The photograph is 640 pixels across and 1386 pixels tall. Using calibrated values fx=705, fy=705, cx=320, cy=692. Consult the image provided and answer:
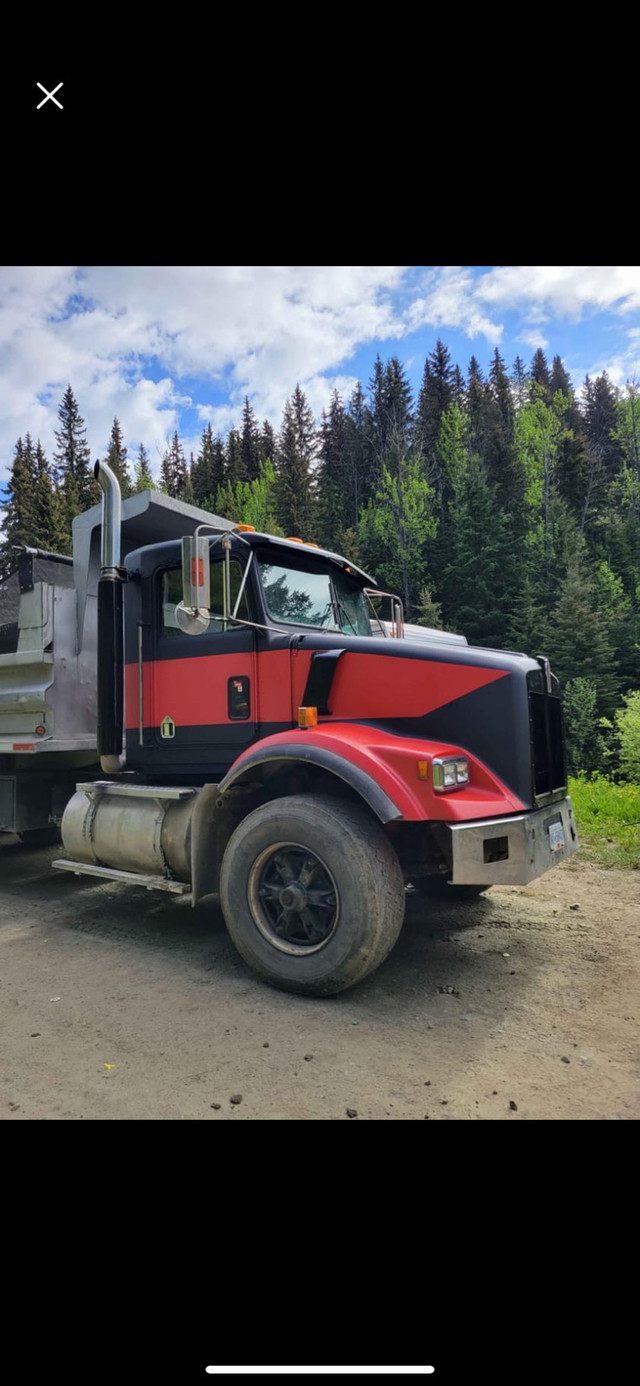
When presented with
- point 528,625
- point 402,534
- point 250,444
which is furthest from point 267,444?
point 528,625

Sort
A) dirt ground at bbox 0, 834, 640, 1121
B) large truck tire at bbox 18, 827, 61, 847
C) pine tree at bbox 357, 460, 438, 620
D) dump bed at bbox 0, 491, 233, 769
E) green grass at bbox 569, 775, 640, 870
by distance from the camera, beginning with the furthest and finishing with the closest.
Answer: pine tree at bbox 357, 460, 438, 620
large truck tire at bbox 18, 827, 61, 847
green grass at bbox 569, 775, 640, 870
dump bed at bbox 0, 491, 233, 769
dirt ground at bbox 0, 834, 640, 1121

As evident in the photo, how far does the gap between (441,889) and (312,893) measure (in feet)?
5.81

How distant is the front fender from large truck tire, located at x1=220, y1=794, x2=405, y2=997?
26 cm

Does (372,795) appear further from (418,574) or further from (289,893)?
(418,574)

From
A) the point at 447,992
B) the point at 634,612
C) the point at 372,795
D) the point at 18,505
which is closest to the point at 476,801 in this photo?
the point at 372,795

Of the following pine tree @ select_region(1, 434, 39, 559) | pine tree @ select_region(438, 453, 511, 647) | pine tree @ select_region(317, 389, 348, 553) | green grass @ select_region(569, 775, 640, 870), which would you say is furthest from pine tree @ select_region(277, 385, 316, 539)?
green grass @ select_region(569, 775, 640, 870)

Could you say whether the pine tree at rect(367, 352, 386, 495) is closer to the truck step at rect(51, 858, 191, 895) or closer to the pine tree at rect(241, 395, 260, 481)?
the pine tree at rect(241, 395, 260, 481)

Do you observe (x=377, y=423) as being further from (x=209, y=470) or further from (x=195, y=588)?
(x=195, y=588)

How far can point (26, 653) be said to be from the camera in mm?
5777

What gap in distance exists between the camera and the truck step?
4543 mm

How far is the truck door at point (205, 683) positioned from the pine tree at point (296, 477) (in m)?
43.7

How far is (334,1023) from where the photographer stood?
346 centimetres

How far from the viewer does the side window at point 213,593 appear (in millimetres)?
4664

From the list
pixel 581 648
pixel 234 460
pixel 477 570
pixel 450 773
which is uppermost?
pixel 234 460
